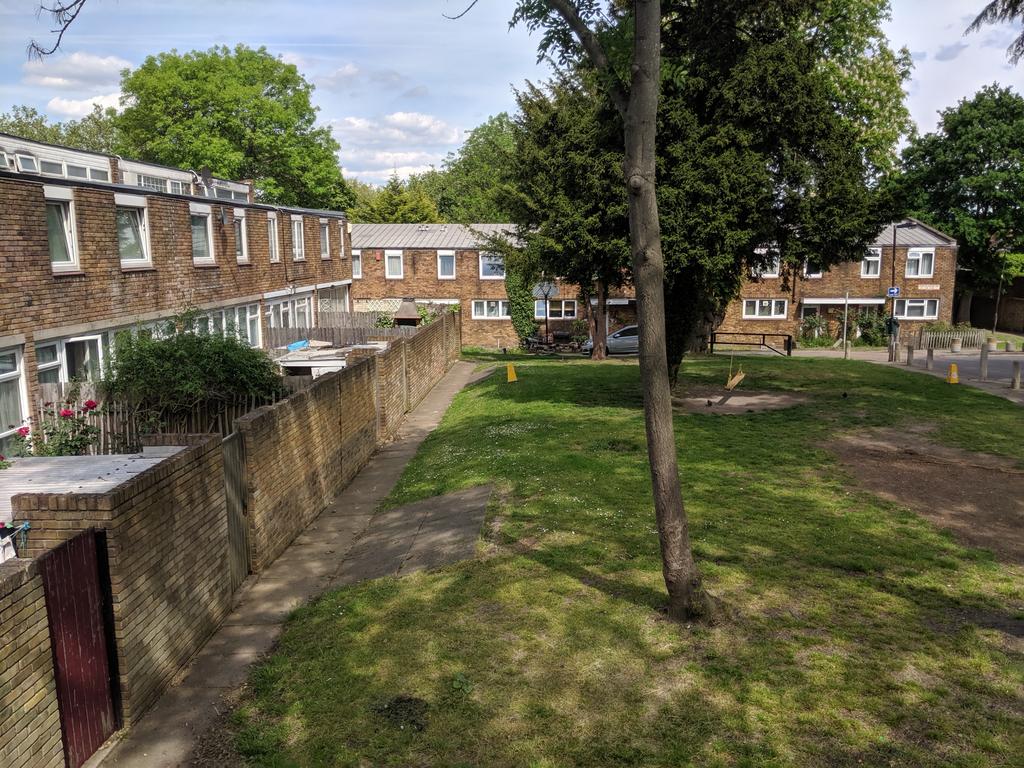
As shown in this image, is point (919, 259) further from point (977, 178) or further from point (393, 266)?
point (393, 266)

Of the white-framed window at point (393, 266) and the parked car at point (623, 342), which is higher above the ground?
the white-framed window at point (393, 266)

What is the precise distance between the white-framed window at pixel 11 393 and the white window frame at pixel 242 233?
10448 millimetres

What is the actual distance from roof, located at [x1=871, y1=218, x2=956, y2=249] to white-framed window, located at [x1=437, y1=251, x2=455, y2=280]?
2390cm

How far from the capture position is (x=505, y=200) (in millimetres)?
28188

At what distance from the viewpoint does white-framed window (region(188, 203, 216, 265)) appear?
20759mm

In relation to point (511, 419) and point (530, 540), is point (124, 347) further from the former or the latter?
point (511, 419)

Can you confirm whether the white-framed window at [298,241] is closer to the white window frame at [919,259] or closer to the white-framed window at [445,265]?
the white-framed window at [445,265]

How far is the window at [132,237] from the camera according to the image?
1733 cm

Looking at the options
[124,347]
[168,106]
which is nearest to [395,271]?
[168,106]

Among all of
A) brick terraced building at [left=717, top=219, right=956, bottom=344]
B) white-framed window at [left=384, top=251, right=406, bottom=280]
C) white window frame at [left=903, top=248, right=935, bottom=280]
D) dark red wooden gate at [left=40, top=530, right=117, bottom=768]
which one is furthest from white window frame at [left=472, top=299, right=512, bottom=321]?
dark red wooden gate at [left=40, top=530, right=117, bottom=768]

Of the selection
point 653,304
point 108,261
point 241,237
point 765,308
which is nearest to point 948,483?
point 653,304

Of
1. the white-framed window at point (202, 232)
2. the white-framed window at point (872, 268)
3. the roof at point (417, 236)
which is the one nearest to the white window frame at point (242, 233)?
the white-framed window at point (202, 232)

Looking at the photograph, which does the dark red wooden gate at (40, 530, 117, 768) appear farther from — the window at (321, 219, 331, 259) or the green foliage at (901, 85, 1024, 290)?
the green foliage at (901, 85, 1024, 290)

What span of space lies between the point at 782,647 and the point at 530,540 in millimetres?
3664
